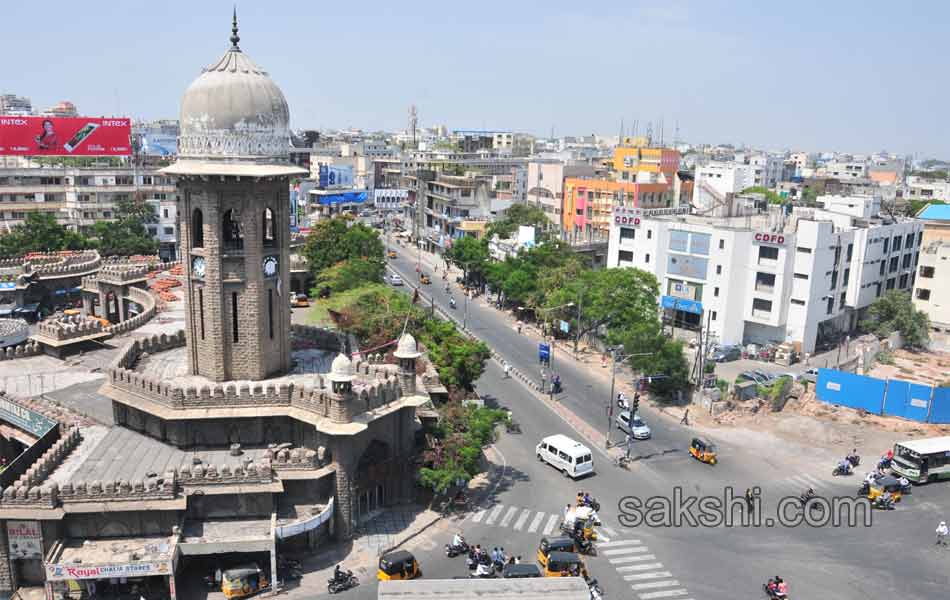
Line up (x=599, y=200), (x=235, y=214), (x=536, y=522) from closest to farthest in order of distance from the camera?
1. (x=235, y=214)
2. (x=536, y=522)
3. (x=599, y=200)

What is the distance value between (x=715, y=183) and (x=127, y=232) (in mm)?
107823

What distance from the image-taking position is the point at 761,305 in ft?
253

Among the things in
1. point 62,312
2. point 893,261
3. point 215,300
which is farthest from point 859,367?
point 62,312

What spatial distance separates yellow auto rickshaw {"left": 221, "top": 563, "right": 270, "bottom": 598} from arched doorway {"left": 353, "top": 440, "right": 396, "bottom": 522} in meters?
6.32

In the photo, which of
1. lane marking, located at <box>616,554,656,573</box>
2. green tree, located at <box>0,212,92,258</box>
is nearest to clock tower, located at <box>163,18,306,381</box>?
lane marking, located at <box>616,554,656,573</box>

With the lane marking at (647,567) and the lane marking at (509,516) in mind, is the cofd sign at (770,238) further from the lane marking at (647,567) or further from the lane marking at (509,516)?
the lane marking at (647,567)

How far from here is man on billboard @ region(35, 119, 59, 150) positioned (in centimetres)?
10156

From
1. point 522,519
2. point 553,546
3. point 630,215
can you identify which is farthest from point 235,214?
point 630,215

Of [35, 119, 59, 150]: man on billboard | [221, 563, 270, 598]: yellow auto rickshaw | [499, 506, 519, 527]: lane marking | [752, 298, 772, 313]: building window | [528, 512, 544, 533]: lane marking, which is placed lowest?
[499, 506, 519, 527]: lane marking

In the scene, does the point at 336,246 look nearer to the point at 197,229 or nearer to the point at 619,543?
the point at 197,229

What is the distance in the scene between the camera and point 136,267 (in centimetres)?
7375

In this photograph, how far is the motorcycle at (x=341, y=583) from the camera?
112 feet

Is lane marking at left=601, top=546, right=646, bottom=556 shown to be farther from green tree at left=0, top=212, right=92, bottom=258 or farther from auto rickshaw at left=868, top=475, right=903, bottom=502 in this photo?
green tree at left=0, top=212, right=92, bottom=258

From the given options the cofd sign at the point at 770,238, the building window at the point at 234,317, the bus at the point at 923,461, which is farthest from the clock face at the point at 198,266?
the cofd sign at the point at 770,238
